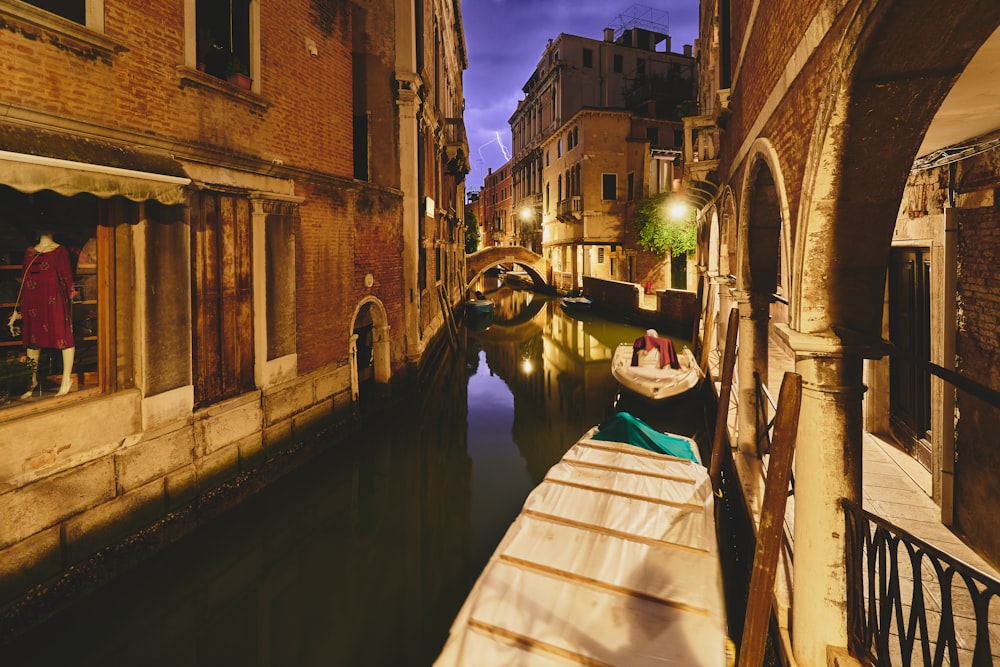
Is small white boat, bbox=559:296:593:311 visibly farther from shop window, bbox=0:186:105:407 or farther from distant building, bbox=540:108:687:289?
shop window, bbox=0:186:105:407

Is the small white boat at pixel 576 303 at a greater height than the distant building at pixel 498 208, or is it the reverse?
the distant building at pixel 498 208

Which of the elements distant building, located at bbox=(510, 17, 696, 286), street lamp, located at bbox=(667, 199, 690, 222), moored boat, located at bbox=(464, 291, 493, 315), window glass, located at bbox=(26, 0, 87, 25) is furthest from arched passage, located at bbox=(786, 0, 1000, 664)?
distant building, located at bbox=(510, 17, 696, 286)

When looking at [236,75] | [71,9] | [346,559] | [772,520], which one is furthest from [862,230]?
[236,75]

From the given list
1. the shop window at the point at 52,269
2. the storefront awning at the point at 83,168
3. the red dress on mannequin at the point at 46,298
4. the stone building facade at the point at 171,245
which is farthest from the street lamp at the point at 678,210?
the red dress on mannequin at the point at 46,298

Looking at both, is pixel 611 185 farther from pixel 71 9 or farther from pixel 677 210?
pixel 71 9

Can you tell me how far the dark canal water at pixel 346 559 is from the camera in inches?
170

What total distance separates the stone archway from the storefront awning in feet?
13.9

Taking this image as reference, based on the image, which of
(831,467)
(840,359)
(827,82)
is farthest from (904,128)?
(831,467)

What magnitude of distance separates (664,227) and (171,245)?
20964 millimetres

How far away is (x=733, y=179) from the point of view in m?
7.13

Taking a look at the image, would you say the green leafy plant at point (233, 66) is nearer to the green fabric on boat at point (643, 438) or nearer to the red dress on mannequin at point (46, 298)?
the red dress on mannequin at point (46, 298)

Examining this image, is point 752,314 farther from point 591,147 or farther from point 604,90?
point 604,90

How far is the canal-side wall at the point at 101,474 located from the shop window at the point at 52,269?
0.46 metres

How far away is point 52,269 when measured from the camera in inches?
174
